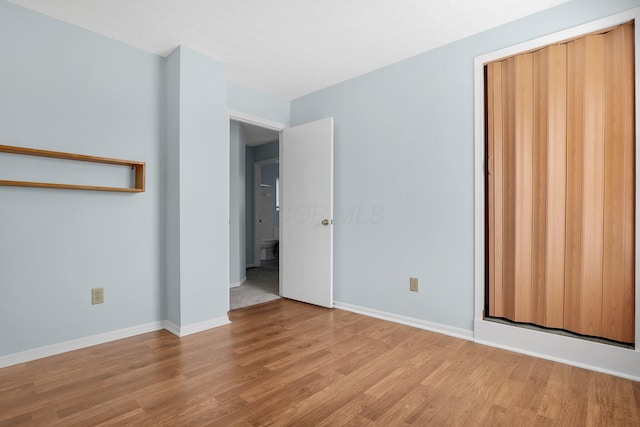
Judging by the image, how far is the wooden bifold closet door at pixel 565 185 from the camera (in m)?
2.04

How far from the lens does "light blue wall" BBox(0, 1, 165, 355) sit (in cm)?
222

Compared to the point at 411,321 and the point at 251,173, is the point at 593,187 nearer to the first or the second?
the point at 411,321

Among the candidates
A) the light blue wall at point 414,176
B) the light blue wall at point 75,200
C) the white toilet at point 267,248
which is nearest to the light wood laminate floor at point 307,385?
the light blue wall at point 75,200

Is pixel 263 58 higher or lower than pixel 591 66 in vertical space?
higher

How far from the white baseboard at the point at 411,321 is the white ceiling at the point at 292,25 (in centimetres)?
240

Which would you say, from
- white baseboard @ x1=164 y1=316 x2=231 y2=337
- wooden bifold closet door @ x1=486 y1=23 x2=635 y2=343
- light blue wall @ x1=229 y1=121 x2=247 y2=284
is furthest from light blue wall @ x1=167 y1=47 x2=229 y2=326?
wooden bifold closet door @ x1=486 y1=23 x2=635 y2=343

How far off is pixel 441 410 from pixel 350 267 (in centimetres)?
186

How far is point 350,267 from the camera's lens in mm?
3465

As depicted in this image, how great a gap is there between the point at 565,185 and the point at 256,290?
352cm

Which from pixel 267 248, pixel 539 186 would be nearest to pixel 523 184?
pixel 539 186

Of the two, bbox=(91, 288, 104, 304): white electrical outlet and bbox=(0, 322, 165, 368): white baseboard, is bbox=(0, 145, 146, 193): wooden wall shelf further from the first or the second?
bbox=(0, 322, 165, 368): white baseboard

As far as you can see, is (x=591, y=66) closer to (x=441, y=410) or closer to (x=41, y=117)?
(x=441, y=410)

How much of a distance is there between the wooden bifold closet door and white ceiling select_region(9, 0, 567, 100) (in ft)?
1.60

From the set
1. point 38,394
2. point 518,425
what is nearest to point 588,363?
point 518,425
